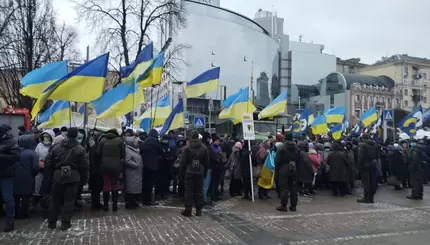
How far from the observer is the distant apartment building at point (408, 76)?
92.1 m

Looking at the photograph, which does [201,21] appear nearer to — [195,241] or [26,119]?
[26,119]

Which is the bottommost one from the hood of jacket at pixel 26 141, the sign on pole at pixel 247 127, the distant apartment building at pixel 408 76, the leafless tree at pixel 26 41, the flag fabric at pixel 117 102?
the hood of jacket at pixel 26 141

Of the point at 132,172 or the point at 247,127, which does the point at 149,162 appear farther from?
the point at 247,127

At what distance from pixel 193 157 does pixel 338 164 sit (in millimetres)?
5762

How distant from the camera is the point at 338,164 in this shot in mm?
12492

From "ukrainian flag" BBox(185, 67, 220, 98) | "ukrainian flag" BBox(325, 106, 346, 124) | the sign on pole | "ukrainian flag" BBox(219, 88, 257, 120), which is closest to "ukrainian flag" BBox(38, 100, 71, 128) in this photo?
"ukrainian flag" BBox(185, 67, 220, 98)

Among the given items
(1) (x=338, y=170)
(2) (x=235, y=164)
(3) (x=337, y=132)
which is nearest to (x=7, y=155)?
(2) (x=235, y=164)

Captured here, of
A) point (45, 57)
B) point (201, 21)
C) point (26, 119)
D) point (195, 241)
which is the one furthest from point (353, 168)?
point (201, 21)

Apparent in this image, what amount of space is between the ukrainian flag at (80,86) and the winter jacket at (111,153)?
3.59ft

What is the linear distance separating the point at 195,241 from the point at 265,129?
66.6 feet

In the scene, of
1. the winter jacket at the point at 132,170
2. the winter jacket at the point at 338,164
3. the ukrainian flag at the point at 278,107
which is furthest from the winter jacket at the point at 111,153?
the ukrainian flag at the point at 278,107

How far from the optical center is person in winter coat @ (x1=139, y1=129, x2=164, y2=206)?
968cm

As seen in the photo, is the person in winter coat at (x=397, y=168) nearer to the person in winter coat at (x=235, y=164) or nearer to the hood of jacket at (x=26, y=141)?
the person in winter coat at (x=235, y=164)

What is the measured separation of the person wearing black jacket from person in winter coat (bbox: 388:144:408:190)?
432 inches
